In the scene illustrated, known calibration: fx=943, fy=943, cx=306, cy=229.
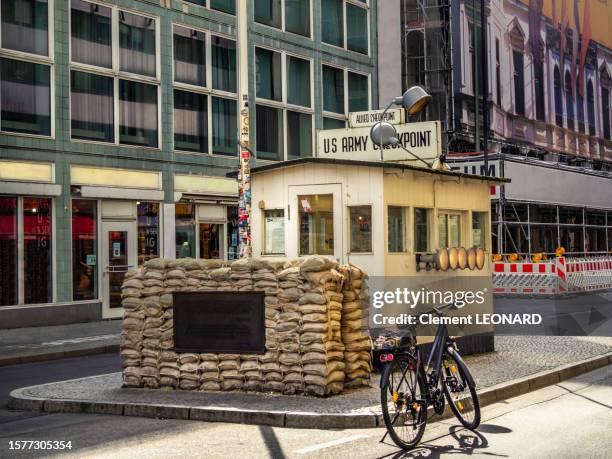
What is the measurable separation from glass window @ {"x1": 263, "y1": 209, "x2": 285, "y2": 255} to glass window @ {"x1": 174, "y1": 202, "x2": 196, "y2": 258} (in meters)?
12.5

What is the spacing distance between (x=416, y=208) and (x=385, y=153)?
2.20 m

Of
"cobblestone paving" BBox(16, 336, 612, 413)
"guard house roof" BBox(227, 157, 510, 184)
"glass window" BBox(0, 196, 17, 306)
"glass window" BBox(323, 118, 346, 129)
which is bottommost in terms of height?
"cobblestone paving" BBox(16, 336, 612, 413)

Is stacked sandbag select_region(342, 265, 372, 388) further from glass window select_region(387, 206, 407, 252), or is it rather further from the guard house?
glass window select_region(387, 206, 407, 252)

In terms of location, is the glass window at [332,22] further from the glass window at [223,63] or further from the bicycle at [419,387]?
the bicycle at [419,387]

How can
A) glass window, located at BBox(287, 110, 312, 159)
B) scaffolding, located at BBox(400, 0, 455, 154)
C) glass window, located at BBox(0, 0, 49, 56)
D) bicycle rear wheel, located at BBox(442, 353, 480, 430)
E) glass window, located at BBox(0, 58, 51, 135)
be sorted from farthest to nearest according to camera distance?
1. scaffolding, located at BBox(400, 0, 455, 154)
2. glass window, located at BBox(287, 110, 312, 159)
3. glass window, located at BBox(0, 0, 49, 56)
4. glass window, located at BBox(0, 58, 51, 135)
5. bicycle rear wheel, located at BBox(442, 353, 480, 430)

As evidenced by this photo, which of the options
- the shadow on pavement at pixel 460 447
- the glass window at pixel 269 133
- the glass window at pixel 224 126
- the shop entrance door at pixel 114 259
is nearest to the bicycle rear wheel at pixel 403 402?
the shadow on pavement at pixel 460 447

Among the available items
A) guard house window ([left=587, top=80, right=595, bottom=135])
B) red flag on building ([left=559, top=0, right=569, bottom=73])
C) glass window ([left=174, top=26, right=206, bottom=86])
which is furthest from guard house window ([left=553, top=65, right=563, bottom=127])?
glass window ([left=174, top=26, right=206, bottom=86])

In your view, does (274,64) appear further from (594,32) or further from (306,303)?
(594,32)

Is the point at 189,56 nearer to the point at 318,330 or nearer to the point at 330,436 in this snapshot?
the point at 318,330

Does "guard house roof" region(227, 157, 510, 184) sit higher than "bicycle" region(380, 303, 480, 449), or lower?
higher

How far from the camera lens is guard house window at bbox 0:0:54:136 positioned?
21.5m

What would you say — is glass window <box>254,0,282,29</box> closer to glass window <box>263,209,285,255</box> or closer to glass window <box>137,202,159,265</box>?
glass window <box>137,202,159,265</box>

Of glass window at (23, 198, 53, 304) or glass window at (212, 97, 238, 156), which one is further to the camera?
glass window at (212, 97, 238, 156)

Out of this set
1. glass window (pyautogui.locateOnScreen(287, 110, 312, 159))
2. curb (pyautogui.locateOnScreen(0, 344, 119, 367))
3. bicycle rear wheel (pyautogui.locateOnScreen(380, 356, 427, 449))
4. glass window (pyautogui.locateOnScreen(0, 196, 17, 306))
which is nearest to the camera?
bicycle rear wheel (pyautogui.locateOnScreen(380, 356, 427, 449))
